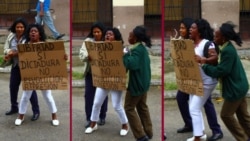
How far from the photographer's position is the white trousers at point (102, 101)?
591 cm

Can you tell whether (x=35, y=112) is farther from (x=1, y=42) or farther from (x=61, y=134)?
(x=1, y=42)

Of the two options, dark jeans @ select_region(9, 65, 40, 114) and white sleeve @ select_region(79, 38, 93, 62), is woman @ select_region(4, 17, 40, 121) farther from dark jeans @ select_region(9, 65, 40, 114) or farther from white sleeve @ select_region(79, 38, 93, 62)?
white sleeve @ select_region(79, 38, 93, 62)

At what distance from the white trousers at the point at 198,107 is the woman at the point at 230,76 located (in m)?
0.22

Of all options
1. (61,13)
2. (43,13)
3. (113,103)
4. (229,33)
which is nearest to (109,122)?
(113,103)

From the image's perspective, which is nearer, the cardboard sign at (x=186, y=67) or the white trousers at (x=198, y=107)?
the cardboard sign at (x=186, y=67)

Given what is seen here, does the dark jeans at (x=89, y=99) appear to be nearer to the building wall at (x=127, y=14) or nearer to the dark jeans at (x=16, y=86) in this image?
the dark jeans at (x=16, y=86)

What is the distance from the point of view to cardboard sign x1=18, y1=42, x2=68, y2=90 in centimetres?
552

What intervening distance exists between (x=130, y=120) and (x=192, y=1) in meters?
6.97

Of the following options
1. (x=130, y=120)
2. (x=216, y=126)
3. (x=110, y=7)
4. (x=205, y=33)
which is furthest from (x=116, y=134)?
(x=110, y=7)

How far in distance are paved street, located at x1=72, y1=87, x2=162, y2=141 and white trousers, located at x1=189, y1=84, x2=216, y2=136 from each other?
52 centimetres

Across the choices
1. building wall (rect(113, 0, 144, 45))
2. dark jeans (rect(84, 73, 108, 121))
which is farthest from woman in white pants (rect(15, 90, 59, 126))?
building wall (rect(113, 0, 144, 45))

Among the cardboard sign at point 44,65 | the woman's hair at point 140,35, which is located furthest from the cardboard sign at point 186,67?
the cardboard sign at point 44,65

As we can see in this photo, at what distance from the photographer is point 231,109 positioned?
544 centimetres

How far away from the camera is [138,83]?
5535mm
